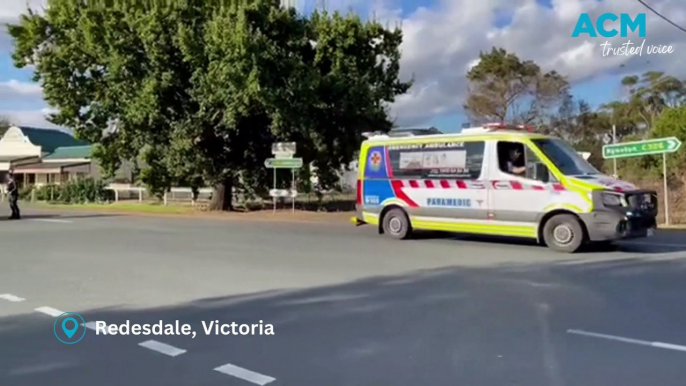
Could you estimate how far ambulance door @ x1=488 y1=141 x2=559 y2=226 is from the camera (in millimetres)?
11859

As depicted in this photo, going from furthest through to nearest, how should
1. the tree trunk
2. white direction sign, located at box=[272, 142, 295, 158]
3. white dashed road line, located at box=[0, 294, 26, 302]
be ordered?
1. the tree trunk
2. white direction sign, located at box=[272, 142, 295, 158]
3. white dashed road line, located at box=[0, 294, 26, 302]

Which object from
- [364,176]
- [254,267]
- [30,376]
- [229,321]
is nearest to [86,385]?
[30,376]

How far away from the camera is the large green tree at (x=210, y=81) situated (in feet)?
71.8

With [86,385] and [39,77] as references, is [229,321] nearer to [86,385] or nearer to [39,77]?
[86,385]

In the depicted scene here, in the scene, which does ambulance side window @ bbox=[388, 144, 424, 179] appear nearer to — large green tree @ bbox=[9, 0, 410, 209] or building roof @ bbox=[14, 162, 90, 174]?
large green tree @ bbox=[9, 0, 410, 209]

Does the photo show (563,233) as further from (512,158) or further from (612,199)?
(512,158)

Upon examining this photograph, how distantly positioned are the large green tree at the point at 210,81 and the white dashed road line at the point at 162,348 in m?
15.4

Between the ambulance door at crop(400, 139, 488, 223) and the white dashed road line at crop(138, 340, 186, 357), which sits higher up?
the ambulance door at crop(400, 139, 488, 223)

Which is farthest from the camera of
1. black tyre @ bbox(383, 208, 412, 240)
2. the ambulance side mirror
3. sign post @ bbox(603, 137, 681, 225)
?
sign post @ bbox(603, 137, 681, 225)

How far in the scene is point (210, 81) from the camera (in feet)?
71.8

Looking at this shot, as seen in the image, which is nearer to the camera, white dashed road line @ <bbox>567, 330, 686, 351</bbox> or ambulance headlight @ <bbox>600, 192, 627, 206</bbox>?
white dashed road line @ <bbox>567, 330, 686, 351</bbox>

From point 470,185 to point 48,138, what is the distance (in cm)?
6007

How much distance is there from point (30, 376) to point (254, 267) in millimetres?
5283

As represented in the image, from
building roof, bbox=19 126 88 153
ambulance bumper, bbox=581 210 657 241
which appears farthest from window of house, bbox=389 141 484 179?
building roof, bbox=19 126 88 153
